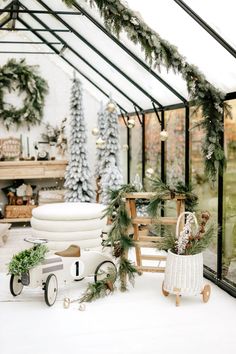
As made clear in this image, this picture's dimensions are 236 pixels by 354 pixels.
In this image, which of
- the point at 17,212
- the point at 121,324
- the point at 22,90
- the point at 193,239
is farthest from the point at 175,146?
the point at 22,90

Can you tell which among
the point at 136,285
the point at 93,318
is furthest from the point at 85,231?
the point at 93,318

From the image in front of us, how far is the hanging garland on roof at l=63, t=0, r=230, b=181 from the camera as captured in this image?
546cm

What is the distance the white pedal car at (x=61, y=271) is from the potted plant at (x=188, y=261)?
0.73 m

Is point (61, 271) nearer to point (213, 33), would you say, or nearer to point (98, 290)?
point (98, 290)

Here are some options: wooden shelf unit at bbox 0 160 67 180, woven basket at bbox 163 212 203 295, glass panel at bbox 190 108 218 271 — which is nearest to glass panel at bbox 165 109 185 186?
glass panel at bbox 190 108 218 271

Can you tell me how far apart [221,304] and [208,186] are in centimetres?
165

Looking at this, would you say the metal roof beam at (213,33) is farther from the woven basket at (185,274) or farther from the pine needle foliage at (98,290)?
the pine needle foliage at (98,290)

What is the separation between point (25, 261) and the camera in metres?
5.50

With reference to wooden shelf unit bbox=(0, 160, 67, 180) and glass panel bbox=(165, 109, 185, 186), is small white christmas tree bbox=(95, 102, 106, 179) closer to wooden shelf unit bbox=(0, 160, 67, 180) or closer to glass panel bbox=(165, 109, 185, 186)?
wooden shelf unit bbox=(0, 160, 67, 180)

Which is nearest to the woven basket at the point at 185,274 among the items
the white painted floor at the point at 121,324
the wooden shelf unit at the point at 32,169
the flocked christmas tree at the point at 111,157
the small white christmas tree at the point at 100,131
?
the white painted floor at the point at 121,324

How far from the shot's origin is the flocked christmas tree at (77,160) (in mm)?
10883

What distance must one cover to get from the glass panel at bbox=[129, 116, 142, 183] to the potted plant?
15.4ft

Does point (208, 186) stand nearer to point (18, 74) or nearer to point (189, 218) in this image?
point (189, 218)

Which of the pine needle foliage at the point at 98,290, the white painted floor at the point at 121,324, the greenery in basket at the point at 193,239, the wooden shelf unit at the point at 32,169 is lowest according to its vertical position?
the white painted floor at the point at 121,324
